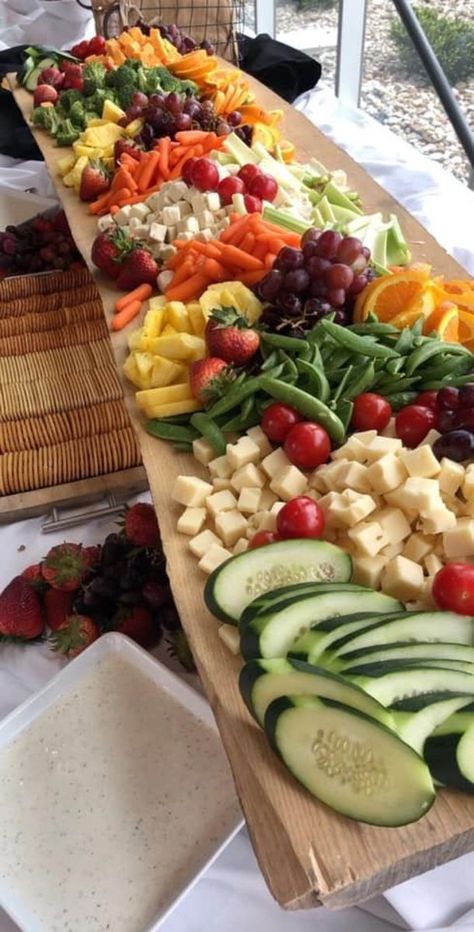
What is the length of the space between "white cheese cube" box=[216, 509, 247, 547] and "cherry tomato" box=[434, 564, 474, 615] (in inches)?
13.3

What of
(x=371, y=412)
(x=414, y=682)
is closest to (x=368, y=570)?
(x=414, y=682)

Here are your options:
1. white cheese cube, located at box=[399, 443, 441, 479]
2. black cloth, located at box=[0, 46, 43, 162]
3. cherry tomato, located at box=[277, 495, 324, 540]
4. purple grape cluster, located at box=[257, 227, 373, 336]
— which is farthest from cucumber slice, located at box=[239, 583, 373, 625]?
black cloth, located at box=[0, 46, 43, 162]

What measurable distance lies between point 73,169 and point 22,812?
206cm

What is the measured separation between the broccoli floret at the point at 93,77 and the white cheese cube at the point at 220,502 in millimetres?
2276

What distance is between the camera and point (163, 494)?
4.47 feet

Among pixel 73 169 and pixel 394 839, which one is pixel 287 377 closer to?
pixel 394 839

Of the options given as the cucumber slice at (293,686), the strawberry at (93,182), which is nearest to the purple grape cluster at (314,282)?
the cucumber slice at (293,686)

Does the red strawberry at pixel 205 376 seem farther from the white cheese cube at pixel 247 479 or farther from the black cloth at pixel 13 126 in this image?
the black cloth at pixel 13 126

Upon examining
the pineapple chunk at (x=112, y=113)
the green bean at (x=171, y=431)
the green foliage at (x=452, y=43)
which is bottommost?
the green bean at (x=171, y=431)

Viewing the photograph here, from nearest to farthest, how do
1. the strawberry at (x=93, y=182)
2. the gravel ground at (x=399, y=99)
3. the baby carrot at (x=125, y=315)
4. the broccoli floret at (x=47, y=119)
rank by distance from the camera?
the baby carrot at (x=125, y=315), the strawberry at (x=93, y=182), the broccoli floret at (x=47, y=119), the gravel ground at (x=399, y=99)

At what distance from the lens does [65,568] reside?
4.63 ft

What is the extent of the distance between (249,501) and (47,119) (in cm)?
227

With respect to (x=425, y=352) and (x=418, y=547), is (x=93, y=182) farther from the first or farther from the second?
(x=418, y=547)

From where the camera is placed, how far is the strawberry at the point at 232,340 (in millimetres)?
1473
